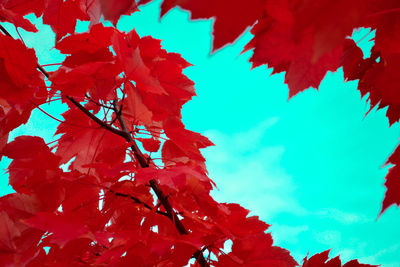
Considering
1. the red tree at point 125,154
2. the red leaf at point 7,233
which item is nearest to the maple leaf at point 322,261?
the red tree at point 125,154

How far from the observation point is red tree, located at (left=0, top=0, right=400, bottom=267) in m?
0.67

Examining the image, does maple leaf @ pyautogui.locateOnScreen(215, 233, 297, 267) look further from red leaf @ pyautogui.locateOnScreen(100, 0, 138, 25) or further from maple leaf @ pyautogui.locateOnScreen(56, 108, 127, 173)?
red leaf @ pyautogui.locateOnScreen(100, 0, 138, 25)

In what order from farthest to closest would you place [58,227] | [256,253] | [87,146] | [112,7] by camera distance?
[87,146]
[256,253]
[58,227]
[112,7]

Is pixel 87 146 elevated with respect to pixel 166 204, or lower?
elevated

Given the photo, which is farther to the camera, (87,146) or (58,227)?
(87,146)

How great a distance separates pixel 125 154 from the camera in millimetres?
955

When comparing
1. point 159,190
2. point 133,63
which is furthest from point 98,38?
point 159,190

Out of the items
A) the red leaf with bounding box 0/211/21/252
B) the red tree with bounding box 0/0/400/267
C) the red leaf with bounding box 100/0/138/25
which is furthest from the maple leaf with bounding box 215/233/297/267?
the red leaf with bounding box 100/0/138/25

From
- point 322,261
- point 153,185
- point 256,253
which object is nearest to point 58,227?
point 153,185

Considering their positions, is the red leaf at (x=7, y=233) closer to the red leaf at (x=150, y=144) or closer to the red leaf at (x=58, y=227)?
the red leaf at (x=58, y=227)

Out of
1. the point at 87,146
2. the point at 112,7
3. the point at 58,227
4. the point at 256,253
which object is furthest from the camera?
the point at 87,146

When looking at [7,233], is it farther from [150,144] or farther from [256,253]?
[256,253]

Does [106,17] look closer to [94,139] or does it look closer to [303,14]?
[303,14]

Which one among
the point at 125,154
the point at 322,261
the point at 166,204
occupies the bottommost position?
the point at 322,261
